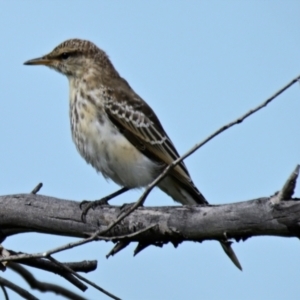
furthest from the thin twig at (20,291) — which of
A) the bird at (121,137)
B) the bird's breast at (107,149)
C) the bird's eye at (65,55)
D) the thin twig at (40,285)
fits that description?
the bird's eye at (65,55)

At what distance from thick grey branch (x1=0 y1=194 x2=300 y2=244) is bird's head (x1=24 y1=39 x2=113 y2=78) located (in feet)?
8.26

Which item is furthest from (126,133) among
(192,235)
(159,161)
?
(192,235)

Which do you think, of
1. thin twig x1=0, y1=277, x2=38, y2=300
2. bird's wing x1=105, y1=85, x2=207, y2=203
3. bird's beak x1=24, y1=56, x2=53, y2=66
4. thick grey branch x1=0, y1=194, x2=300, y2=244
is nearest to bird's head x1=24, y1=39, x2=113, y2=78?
bird's beak x1=24, y1=56, x2=53, y2=66

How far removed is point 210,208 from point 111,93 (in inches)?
118

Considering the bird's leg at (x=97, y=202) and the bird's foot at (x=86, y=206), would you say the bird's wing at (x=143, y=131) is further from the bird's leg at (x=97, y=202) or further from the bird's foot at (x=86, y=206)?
the bird's foot at (x=86, y=206)

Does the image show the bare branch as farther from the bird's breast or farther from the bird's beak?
the bird's beak

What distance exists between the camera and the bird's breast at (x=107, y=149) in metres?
7.66

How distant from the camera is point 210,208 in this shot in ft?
18.0

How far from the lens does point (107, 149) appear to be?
25.1 feet

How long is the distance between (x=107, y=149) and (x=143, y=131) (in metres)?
0.66

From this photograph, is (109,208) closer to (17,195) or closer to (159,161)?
(17,195)

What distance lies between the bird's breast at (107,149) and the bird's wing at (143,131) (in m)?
0.10

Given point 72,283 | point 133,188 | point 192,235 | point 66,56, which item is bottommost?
point 72,283

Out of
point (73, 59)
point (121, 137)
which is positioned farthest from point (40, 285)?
point (73, 59)
